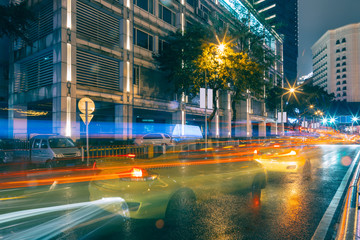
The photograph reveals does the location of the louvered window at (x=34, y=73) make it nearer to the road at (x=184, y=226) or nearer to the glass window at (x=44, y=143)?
the glass window at (x=44, y=143)

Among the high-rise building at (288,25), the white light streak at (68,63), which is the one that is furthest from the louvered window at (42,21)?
the high-rise building at (288,25)

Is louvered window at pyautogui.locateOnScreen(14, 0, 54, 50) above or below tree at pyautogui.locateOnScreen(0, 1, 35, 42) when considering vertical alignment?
above

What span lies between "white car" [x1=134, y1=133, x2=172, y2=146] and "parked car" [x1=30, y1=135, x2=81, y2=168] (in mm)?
8976

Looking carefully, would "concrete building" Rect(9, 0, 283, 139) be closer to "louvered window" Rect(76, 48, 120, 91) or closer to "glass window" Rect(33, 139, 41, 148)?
"louvered window" Rect(76, 48, 120, 91)

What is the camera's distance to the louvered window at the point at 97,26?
22.4 meters

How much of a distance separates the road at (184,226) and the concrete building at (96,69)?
1424 cm

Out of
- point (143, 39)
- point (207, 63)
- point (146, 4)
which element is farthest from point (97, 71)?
point (146, 4)

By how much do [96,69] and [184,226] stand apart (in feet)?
68.1

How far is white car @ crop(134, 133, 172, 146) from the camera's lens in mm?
23250

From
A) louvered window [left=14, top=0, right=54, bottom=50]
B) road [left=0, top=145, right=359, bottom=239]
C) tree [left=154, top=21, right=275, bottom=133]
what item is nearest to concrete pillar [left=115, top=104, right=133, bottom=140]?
tree [left=154, top=21, right=275, bottom=133]

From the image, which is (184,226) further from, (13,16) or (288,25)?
(288,25)

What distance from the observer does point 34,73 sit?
2364cm

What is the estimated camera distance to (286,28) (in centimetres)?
13125

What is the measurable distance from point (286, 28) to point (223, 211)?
14271cm
